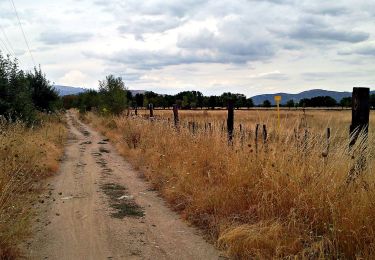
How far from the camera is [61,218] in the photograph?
698 centimetres

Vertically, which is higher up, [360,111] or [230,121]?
[360,111]

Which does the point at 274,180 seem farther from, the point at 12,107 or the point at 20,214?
the point at 12,107

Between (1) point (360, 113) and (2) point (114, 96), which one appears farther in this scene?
(2) point (114, 96)

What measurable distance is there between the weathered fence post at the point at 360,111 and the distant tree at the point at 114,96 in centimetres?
3329

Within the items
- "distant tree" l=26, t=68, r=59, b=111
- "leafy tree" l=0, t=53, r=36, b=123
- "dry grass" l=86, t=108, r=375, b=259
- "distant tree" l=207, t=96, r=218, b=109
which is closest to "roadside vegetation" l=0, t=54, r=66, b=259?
"leafy tree" l=0, t=53, r=36, b=123

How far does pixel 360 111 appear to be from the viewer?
5887mm

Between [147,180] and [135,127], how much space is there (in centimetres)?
777

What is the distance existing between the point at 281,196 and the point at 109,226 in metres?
2.96

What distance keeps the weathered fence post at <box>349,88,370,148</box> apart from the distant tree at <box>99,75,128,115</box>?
33.3 m

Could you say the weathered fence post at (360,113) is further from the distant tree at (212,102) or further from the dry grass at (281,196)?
the distant tree at (212,102)

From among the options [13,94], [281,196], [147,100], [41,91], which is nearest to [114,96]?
[41,91]

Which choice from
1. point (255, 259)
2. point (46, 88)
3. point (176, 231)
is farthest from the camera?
point (46, 88)

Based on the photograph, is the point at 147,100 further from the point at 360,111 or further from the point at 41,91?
the point at 360,111

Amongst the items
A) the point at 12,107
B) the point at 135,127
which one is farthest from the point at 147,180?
the point at 12,107
